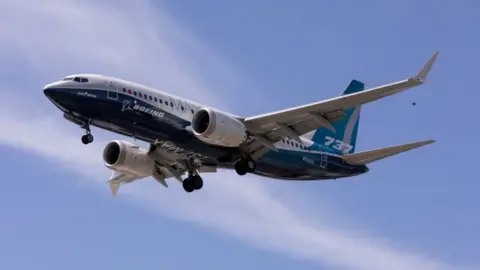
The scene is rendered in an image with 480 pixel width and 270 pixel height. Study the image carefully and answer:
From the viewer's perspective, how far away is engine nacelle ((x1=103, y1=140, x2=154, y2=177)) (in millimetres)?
58438

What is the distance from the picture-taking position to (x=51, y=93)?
168ft

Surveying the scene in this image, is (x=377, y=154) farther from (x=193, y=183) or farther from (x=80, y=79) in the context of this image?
(x=80, y=79)

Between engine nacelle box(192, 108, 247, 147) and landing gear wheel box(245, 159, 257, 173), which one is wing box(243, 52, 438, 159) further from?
engine nacelle box(192, 108, 247, 147)

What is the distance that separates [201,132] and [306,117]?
545 centimetres

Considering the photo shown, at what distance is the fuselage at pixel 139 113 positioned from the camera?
51469 millimetres

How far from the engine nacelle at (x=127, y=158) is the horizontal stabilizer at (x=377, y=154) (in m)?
11.4

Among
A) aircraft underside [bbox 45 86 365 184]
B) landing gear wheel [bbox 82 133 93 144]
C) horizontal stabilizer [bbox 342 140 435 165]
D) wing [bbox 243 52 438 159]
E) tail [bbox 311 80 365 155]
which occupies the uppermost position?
tail [bbox 311 80 365 155]

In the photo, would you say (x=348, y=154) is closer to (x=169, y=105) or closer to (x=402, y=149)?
(x=402, y=149)

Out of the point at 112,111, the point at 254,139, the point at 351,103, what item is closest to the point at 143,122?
the point at 112,111

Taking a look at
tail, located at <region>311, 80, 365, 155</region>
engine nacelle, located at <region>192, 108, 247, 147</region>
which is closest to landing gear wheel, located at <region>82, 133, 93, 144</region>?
engine nacelle, located at <region>192, 108, 247, 147</region>

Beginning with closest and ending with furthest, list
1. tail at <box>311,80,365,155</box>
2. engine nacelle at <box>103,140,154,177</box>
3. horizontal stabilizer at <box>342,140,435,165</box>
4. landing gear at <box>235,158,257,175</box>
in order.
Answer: horizontal stabilizer at <box>342,140,435,165</box>
landing gear at <box>235,158,257,175</box>
engine nacelle at <box>103,140,154,177</box>
tail at <box>311,80,365,155</box>

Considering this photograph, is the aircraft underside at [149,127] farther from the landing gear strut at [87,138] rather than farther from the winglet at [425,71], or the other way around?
the winglet at [425,71]

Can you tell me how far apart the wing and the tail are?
5.59 metres

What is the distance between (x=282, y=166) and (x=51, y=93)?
1378 cm
